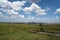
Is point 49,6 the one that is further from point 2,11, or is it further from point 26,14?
point 2,11

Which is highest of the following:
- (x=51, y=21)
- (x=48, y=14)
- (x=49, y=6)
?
(x=49, y=6)

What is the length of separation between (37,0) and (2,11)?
128cm

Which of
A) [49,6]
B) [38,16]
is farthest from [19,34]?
[49,6]

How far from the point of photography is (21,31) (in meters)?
3.73

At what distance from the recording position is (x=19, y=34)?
3.69 metres

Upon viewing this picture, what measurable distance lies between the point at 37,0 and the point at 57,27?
3.79 ft

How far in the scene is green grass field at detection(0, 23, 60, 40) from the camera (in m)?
3.54

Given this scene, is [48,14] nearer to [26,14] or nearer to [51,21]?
[51,21]

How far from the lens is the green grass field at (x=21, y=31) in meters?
3.54

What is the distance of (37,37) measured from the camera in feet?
11.7

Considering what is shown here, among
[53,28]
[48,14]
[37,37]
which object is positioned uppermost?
[48,14]

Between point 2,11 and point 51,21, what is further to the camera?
point 2,11

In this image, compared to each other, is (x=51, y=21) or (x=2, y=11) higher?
(x=2, y=11)

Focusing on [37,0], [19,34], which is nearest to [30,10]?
[37,0]
